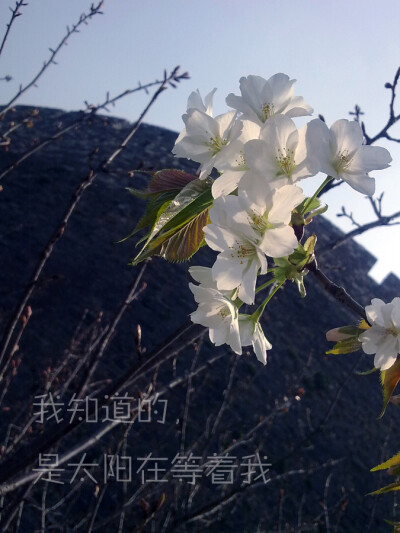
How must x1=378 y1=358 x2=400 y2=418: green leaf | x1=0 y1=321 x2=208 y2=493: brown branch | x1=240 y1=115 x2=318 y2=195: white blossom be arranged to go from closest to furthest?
x1=240 y1=115 x2=318 y2=195: white blossom
x1=378 y1=358 x2=400 y2=418: green leaf
x1=0 y1=321 x2=208 y2=493: brown branch

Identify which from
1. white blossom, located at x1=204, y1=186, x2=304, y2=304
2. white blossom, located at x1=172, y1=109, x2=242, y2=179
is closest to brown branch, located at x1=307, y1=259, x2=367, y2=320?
white blossom, located at x1=204, y1=186, x2=304, y2=304

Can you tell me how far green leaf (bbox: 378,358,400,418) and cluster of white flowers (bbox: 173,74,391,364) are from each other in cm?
16

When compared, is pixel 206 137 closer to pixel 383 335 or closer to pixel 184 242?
pixel 184 242

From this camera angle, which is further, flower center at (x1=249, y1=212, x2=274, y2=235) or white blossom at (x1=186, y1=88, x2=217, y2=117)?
white blossom at (x1=186, y1=88, x2=217, y2=117)

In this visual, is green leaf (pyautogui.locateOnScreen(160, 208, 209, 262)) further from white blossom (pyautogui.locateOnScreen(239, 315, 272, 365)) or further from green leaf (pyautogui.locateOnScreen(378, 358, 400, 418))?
green leaf (pyautogui.locateOnScreen(378, 358, 400, 418))

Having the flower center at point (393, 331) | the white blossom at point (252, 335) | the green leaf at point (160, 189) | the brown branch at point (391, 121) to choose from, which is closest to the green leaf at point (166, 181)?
the green leaf at point (160, 189)

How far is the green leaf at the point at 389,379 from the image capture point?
614mm

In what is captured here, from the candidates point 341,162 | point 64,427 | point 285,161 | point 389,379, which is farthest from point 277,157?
point 64,427

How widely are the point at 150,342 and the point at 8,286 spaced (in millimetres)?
1760

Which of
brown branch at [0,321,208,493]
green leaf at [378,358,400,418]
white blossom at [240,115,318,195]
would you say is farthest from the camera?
brown branch at [0,321,208,493]

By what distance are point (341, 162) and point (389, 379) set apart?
0.29 meters

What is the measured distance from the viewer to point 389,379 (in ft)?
2.06

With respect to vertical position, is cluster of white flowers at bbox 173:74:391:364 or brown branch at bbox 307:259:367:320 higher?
cluster of white flowers at bbox 173:74:391:364

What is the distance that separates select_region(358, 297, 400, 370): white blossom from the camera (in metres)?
0.61
